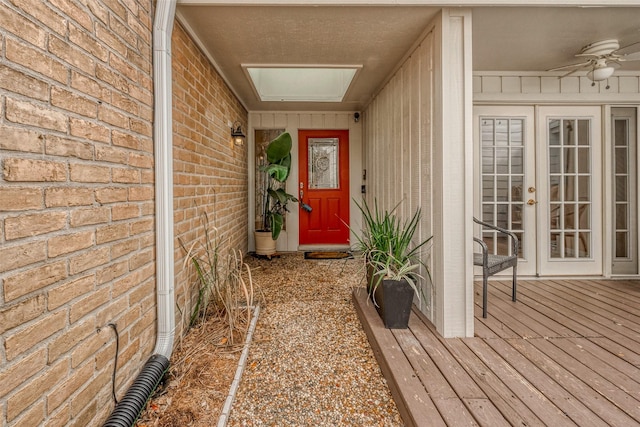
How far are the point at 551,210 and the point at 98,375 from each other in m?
4.18

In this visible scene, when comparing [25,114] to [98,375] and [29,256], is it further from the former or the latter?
[98,375]

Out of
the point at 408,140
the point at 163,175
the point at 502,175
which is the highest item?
the point at 408,140

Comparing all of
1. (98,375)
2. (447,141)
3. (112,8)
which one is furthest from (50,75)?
(447,141)

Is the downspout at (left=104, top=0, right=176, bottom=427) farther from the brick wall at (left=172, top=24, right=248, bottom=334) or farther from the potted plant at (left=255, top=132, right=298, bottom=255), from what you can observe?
the potted plant at (left=255, top=132, right=298, bottom=255)

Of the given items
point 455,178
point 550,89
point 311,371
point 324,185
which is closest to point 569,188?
point 550,89

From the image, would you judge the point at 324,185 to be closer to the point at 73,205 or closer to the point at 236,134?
the point at 236,134

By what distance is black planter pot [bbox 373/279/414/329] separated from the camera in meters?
2.13

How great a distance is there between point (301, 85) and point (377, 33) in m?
2.15

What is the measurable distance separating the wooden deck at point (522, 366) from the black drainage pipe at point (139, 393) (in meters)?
1.22

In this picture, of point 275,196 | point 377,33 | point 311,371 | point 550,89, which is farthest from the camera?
point 275,196

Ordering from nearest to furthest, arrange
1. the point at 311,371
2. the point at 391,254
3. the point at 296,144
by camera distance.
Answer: the point at 311,371 → the point at 391,254 → the point at 296,144

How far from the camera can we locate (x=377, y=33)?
2.36 metres

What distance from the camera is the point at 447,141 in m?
2.05

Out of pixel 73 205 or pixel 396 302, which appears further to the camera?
pixel 396 302
